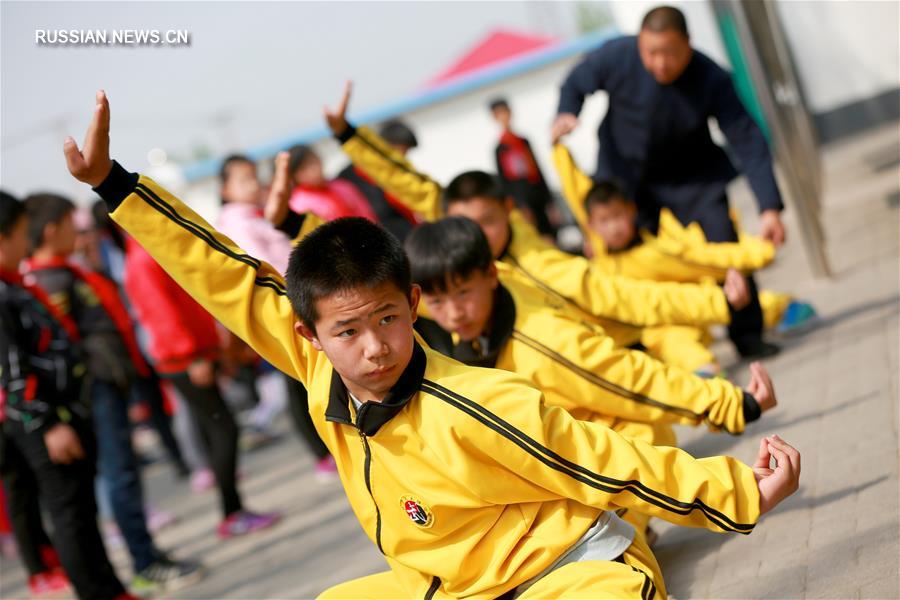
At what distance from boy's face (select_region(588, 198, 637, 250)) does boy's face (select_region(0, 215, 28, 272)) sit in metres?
3.06

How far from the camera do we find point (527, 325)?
4020 mm

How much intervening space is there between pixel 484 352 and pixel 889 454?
4.87 ft

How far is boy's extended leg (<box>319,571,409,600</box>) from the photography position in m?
3.17

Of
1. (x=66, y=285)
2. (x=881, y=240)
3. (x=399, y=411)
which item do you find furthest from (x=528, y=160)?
(x=399, y=411)

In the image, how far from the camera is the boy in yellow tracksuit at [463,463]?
8.95 ft

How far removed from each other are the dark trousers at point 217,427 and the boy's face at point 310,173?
144 cm

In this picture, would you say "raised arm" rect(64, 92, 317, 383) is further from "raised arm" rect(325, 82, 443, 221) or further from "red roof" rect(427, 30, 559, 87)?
"red roof" rect(427, 30, 559, 87)

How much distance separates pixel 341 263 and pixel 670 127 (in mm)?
3826

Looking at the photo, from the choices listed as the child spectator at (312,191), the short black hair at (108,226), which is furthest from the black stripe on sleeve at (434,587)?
the short black hair at (108,226)

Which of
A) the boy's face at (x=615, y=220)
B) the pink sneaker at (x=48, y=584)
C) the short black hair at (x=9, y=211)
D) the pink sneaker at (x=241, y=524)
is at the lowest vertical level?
the pink sneaker at (x=241, y=524)

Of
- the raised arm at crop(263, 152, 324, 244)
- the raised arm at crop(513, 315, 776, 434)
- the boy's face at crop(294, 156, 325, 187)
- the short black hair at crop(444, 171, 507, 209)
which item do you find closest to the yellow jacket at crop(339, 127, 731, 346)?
the short black hair at crop(444, 171, 507, 209)

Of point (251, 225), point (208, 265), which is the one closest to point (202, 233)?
point (208, 265)

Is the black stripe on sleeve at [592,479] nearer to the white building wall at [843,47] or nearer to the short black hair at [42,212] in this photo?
the short black hair at [42,212]

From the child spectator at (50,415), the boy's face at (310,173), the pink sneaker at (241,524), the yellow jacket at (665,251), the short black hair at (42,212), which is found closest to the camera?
the child spectator at (50,415)
